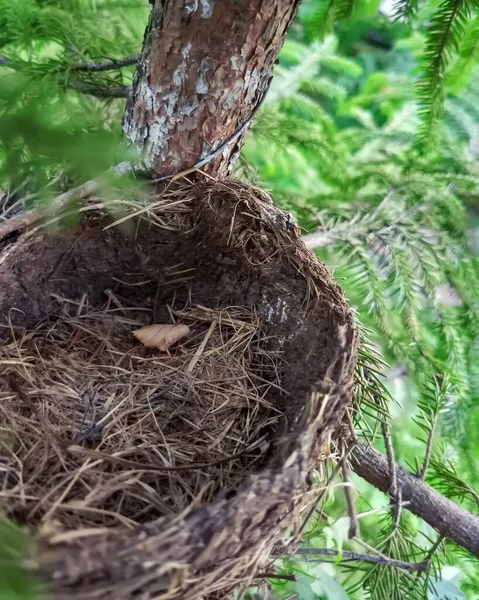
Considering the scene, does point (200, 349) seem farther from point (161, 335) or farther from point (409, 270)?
point (409, 270)

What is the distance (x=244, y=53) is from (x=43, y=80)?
0.52 m

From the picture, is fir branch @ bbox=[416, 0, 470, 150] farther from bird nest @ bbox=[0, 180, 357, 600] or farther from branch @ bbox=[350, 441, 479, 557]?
branch @ bbox=[350, 441, 479, 557]

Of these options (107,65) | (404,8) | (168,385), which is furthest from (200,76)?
(168,385)

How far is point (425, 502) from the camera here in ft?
3.34

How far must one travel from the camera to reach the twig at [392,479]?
919 millimetres

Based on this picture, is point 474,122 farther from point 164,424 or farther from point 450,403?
point 164,424

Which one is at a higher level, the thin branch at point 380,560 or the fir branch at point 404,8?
the fir branch at point 404,8

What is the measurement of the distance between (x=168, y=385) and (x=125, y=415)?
120 mm

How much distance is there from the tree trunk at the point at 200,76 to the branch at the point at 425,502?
0.73 m

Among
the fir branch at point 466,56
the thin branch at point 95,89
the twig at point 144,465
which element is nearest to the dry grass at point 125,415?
the twig at point 144,465

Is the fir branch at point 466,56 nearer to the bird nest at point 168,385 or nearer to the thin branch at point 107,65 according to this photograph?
the bird nest at point 168,385

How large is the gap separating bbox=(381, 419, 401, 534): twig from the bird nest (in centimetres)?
18

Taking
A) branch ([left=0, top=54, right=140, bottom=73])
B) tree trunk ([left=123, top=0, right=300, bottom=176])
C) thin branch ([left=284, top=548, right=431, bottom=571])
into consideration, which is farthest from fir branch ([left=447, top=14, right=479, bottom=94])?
thin branch ([left=284, top=548, right=431, bottom=571])

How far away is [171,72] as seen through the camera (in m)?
0.92
